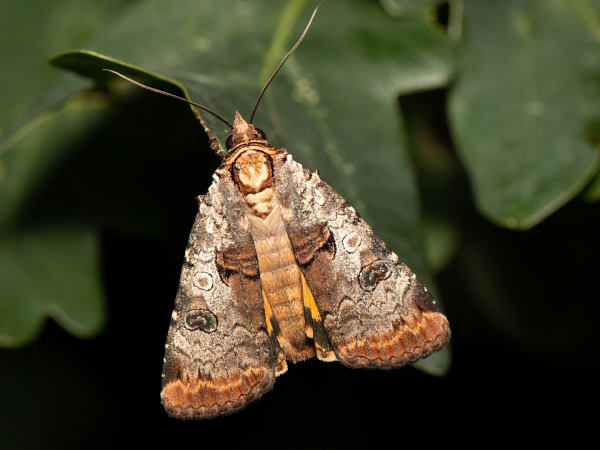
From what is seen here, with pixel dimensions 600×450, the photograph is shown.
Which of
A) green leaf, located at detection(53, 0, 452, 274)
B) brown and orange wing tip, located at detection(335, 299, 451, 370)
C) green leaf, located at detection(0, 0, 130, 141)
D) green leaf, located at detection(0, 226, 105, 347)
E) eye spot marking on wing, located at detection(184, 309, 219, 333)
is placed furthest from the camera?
green leaf, located at detection(0, 0, 130, 141)

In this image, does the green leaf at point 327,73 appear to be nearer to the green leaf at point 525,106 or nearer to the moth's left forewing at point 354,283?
the moth's left forewing at point 354,283

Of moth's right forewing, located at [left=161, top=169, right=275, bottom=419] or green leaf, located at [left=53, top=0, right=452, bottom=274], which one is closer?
moth's right forewing, located at [left=161, top=169, right=275, bottom=419]

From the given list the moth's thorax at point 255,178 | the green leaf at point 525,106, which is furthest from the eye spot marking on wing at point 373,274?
the green leaf at point 525,106

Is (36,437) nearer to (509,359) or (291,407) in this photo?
(291,407)

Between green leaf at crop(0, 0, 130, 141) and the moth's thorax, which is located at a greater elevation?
green leaf at crop(0, 0, 130, 141)

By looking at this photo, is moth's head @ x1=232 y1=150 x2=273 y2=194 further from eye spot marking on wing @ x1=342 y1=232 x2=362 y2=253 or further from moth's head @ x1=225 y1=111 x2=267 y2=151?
eye spot marking on wing @ x1=342 y1=232 x2=362 y2=253

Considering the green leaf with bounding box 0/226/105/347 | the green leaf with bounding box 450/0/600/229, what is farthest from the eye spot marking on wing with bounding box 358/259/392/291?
the green leaf with bounding box 0/226/105/347

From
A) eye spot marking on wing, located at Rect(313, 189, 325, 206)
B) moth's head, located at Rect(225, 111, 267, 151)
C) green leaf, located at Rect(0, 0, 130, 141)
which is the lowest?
eye spot marking on wing, located at Rect(313, 189, 325, 206)

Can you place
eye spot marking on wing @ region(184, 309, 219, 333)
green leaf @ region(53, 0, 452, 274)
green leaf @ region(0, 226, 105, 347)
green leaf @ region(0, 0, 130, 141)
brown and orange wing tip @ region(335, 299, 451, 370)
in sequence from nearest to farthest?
brown and orange wing tip @ region(335, 299, 451, 370) → eye spot marking on wing @ region(184, 309, 219, 333) → green leaf @ region(53, 0, 452, 274) → green leaf @ region(0, 226, 105, 347) → green leaf @ region(0, 0, 130, 141)

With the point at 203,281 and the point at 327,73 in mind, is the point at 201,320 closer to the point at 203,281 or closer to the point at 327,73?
the point at 203,281
